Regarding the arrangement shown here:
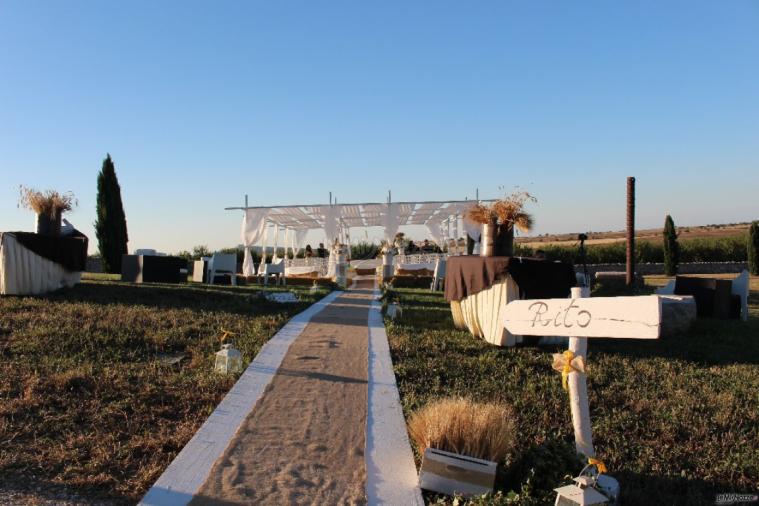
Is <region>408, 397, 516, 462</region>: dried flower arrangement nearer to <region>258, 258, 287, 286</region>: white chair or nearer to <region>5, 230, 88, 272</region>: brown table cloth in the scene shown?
<region>5, 230, 88, 272</region>: brown table cloth

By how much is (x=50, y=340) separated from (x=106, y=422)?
8.80 ft

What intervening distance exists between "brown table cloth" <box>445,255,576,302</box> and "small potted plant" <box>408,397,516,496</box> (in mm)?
3030

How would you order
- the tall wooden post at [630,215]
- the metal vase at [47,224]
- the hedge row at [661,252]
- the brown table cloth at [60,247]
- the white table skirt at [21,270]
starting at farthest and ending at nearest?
the hedge row at [661,252] → the tall wooden post at [630,215] → the metal vase at [47,224] → the brown table cloth at [60,247] → the white table skirt at [21,270]

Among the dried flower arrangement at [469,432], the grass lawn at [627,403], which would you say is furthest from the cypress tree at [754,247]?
the dried flower arrangement at [469,432]

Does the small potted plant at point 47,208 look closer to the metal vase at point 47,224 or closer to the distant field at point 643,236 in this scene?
the metal vase at point 47,224

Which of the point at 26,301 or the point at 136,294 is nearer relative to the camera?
the point at 26,301

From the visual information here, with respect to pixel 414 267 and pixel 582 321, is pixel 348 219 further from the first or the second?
A: pixel 582 321

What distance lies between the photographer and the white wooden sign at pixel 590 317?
2.69m

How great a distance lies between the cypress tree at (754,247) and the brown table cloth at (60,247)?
81.6ft

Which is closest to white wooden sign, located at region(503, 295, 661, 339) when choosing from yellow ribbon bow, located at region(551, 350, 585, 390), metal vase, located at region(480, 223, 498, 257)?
yellow ribbon bow, located at region(551, 350, 585, 390)

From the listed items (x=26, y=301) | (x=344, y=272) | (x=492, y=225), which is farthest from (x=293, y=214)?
(x=492, y=225)

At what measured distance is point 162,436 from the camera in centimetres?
396

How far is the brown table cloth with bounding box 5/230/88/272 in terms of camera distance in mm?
9328

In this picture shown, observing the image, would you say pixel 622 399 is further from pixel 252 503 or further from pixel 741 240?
pixel 741 240
